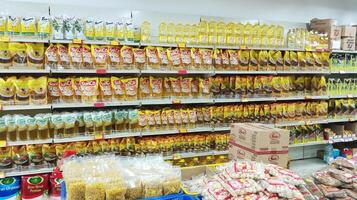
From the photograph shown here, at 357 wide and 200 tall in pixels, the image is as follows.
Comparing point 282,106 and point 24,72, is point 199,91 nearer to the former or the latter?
point 282,106

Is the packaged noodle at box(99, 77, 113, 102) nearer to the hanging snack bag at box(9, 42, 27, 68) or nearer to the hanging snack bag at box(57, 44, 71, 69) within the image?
the hanging snack bag at box(57, 44, 71, 69)

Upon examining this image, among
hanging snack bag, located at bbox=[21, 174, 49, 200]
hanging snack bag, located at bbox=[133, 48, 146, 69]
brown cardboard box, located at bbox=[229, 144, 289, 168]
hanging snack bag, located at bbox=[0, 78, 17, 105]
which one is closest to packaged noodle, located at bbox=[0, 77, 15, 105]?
hanging snack bag, located at bbox=[0, 78, 17, 105]

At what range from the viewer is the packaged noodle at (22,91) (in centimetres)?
327

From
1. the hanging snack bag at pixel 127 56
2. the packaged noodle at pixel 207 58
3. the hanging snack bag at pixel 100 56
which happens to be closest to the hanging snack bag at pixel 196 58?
the packaged noodle at pixel 207 58

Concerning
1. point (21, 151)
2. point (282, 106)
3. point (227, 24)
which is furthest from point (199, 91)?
point (21, 151)

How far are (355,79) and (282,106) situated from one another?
1.61 meters

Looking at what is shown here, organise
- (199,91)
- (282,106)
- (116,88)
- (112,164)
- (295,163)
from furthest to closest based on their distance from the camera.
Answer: (295,163)
(282,106)
(199,91)
(116,88)
(112,164)

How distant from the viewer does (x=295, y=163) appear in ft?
17.1

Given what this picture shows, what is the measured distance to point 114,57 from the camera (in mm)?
3611

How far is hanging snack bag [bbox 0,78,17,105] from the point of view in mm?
3214

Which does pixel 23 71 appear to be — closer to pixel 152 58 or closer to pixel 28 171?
pixel 28 171

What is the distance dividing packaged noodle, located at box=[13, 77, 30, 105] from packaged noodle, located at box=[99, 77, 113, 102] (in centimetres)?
74

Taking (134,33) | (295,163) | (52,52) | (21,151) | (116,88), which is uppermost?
(134,33)

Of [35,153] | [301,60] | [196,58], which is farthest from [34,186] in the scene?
[301,60]
